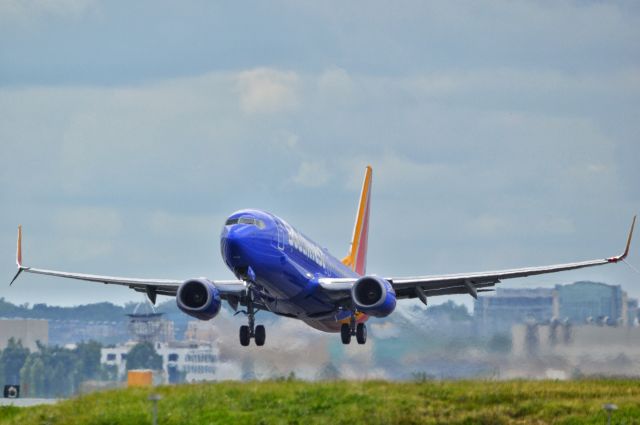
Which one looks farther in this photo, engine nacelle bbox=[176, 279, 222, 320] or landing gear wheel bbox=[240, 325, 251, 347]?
landing gear wheel bbox=[240, 325, 251, 347]

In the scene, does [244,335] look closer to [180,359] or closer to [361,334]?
[361,334]

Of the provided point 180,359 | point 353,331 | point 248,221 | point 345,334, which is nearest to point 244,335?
point 345,334

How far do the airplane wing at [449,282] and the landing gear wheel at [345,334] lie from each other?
2641mm

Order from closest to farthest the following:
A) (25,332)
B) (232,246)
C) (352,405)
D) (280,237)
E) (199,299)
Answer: (352,405) → (232,246) → (280,237) → (199,299) → (25,332)

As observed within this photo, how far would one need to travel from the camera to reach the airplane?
6806 centimetres

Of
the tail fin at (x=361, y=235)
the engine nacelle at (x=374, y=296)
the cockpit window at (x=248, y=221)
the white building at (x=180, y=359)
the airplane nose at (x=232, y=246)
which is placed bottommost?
the white building at (x=180, y=359)

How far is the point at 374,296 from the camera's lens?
73.4 m

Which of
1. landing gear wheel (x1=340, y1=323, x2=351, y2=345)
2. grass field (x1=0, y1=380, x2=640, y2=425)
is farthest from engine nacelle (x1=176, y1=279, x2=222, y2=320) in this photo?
grass field (x1=0, y1=380, x2=640, y2=425)

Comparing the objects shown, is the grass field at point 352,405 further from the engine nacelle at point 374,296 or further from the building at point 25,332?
the building at point 25,332

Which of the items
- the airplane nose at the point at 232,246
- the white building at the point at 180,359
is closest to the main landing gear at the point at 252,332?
the white building at the point at 180,359

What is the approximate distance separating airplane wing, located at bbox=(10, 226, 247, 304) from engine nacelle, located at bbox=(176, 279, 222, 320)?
1.12 m

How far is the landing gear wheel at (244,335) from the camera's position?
247 feet

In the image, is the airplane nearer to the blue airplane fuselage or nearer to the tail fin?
the blue airplane fuselage

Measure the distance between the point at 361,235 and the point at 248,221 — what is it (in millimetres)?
26974
